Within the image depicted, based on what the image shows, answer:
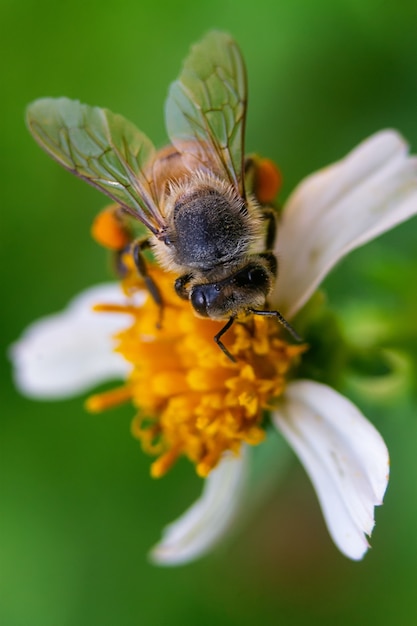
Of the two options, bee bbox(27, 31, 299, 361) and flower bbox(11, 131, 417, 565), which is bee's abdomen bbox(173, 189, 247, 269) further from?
flower bbox(11, 131, 417, 565)

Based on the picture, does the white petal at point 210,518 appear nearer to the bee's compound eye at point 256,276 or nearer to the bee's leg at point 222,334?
the bee's leg at point 222,334

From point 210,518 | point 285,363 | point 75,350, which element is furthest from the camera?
point 75,350

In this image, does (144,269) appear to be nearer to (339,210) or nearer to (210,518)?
(339,210)

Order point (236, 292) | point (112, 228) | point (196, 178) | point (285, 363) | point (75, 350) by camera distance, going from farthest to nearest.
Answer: point (75, 350), point (112, 228), point (285, 363), point (196, 178), point (236, 292)

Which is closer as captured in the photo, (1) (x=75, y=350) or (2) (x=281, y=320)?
(2) (x=281, y=320)

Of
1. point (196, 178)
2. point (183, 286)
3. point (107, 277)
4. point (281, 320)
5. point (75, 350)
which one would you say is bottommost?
point (107, 277)

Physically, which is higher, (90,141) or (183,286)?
(90,141)

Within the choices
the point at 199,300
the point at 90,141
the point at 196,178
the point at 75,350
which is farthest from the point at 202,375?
the point at 75,350

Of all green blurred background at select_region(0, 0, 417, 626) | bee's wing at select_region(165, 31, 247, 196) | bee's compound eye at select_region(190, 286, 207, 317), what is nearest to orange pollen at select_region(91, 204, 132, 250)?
bee's wing at select_region(165, 31, 247, 196)
